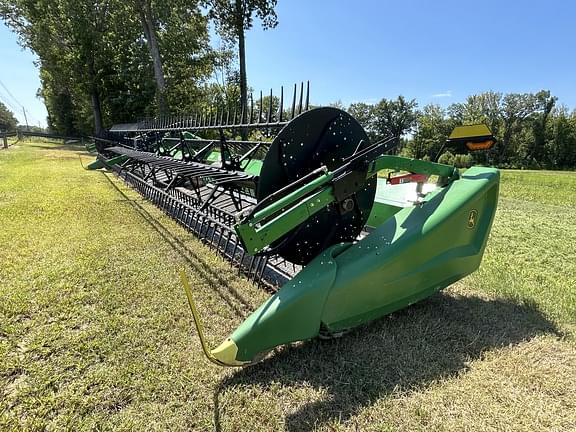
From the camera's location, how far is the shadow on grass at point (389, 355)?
2.04 m

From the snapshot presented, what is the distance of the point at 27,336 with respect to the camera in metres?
2.65

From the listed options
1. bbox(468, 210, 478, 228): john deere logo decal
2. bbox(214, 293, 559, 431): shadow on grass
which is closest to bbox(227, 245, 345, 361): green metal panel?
bbox(214, 293, 559, 431): shadow on grass

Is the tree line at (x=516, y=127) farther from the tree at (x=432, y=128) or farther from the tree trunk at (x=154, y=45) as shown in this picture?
the tree trunk at (x=154, y=45)

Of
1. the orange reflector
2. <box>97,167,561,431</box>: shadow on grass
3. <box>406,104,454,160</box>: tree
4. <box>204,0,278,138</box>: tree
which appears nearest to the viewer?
<box>97,167,561,431</box>: shadow on grass

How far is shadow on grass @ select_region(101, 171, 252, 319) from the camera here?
10.2 feet

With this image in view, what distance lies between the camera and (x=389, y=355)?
2.40 metres

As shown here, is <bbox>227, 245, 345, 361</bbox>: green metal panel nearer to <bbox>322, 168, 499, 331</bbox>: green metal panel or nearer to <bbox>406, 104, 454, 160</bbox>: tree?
<bbox>322, 168, 499, 331</bbox>: green metal panel

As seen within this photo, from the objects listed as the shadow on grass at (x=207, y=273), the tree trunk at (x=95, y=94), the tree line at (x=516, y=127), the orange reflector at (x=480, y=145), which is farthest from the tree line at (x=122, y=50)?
the tree line at (x=516, y=127)

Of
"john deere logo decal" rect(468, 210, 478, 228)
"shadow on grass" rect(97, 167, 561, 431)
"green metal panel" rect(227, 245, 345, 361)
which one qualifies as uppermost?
"john deere logo decal" rect(468, 210, 478, 228)

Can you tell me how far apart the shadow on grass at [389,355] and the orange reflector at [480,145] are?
1.39 meters

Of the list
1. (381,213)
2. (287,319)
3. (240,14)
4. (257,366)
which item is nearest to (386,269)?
(287,319)

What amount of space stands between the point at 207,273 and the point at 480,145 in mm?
2950

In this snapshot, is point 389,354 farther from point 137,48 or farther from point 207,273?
point 137,48

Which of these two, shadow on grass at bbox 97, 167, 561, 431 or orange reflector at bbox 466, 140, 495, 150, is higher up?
orange reflector at bbox 466, 140, 495, 150
